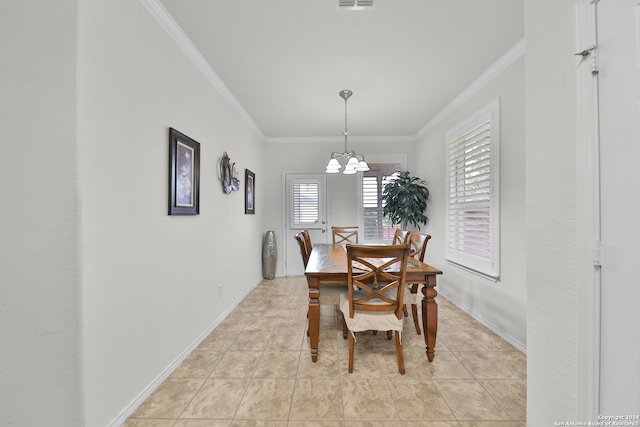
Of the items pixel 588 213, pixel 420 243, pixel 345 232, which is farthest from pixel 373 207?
pixel 588 213

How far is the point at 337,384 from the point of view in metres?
1.83

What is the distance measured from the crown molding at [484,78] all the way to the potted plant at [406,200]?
0.97 metres

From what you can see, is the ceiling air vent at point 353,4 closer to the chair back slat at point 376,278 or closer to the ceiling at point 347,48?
the ceiling at point 347,48

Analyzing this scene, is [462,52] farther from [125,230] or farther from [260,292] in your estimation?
[260,292]

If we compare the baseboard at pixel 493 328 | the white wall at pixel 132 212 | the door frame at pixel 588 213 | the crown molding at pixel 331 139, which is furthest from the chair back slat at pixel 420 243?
the crown molding at pixel 331 139

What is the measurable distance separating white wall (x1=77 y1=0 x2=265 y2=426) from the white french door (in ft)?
8.22

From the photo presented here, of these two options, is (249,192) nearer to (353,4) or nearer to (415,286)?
(415,286)

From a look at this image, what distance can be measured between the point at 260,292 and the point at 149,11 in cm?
341

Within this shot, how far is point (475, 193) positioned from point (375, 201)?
6.99 feet

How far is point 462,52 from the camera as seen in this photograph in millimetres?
2373

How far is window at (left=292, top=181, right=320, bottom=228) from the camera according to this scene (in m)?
5.04

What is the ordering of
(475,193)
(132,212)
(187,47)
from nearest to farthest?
(132,212), (187,47), (475,193)

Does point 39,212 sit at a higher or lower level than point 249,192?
lower

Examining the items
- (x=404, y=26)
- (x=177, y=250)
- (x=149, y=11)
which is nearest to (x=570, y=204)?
(x=404, y=26)
